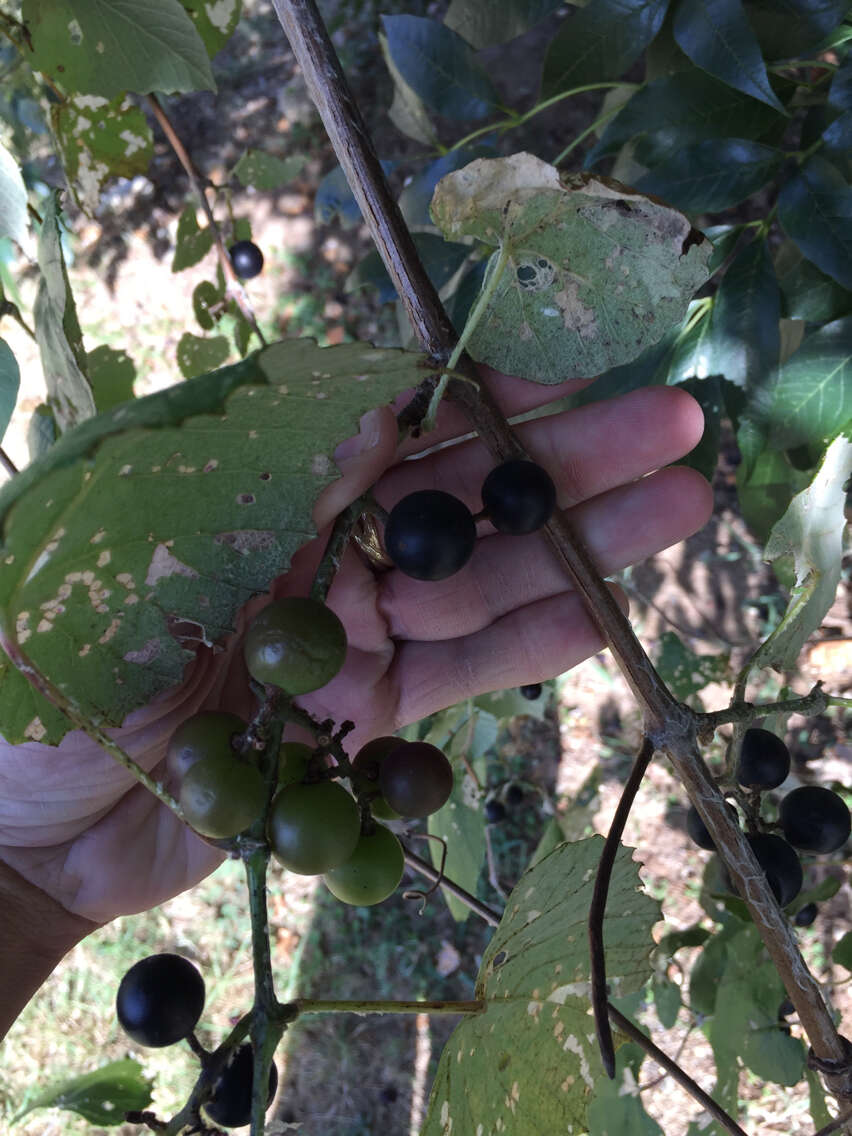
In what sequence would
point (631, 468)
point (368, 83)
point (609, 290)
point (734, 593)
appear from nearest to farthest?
point (609, 290) < point (631, 468) < point (734, 593) < point (368, 83)

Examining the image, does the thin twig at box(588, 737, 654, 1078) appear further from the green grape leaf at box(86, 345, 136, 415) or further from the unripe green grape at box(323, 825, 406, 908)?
the green grape leaf at box(86, 345, 136, 415)

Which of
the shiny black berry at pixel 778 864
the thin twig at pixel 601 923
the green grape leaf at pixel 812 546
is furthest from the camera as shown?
the shiny black berry at pixel 778 864

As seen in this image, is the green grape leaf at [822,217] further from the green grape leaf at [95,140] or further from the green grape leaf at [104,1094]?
the green grape leaf at [104,1094]

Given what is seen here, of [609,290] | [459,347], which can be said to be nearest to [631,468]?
[609,290]

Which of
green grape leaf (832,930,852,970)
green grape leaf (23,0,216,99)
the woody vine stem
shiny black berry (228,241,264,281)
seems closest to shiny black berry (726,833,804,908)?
the woody vine stem

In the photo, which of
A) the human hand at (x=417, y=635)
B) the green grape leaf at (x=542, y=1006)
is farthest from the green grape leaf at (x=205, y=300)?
the green grape leaf at (x=542, y=1006)

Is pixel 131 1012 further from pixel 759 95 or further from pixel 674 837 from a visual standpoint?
pixel 674 837
